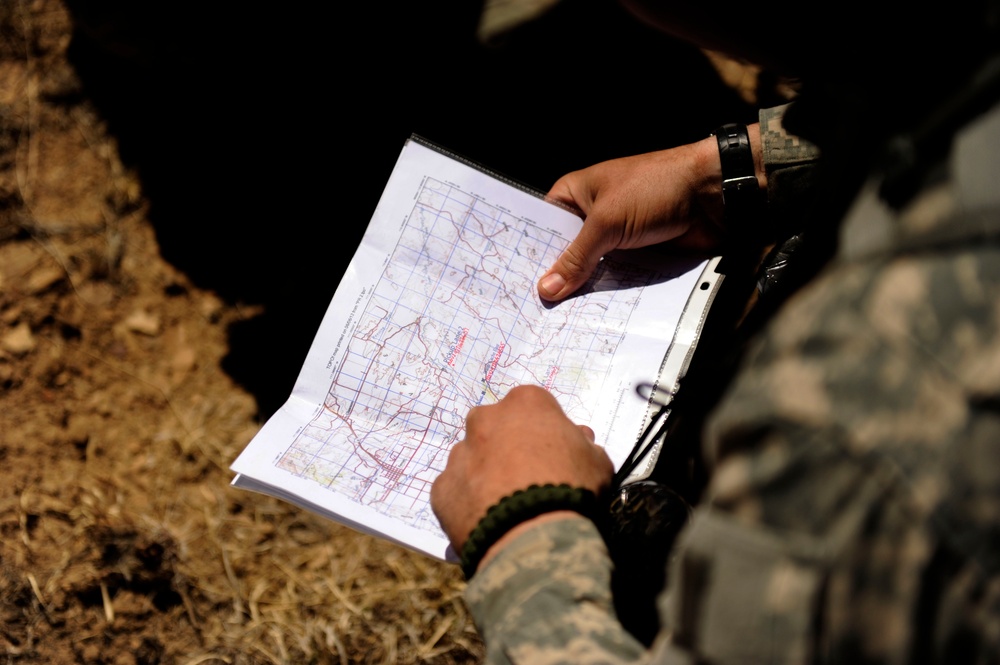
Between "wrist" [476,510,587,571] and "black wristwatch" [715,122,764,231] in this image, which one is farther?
"black wristwatch" [715,122,764,231]

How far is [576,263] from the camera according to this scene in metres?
1.17

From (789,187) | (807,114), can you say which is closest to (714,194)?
(789,187)

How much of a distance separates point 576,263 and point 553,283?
0.05 metres

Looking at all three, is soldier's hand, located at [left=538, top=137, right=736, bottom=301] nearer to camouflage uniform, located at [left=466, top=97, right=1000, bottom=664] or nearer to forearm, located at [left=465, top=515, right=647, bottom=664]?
forearm, located at [left=465, top=515, right=647, bottom=664]

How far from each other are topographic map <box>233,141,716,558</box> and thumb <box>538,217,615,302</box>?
0.09ft

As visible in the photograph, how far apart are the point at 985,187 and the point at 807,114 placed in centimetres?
58

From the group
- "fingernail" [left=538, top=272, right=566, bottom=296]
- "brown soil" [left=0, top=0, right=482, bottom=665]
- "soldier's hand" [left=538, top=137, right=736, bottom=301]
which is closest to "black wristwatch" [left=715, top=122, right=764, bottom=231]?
"soldier's hand" [left=538, top=137, right=736, bottom=301]

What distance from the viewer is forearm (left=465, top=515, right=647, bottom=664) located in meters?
0.77

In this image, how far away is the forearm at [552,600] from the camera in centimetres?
77

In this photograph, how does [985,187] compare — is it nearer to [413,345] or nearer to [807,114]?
[807,114]

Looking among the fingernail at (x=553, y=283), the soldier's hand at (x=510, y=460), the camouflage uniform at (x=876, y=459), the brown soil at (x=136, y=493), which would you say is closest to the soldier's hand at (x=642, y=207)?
the fingernail at (x=553, y=283)

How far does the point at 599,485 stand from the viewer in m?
0.98

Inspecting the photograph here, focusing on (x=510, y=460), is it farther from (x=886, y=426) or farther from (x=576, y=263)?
(x=886, y=426)

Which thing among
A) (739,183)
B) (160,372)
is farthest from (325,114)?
(739,183)
